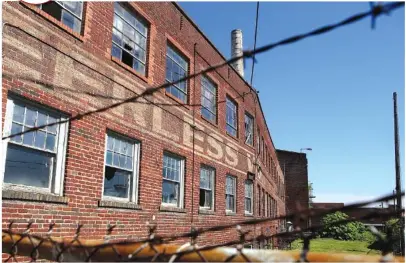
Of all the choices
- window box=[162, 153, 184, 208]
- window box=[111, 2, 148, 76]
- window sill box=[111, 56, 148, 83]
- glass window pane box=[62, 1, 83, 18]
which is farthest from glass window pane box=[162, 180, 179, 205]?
glass window pane box=[62, 1, 83, 18]

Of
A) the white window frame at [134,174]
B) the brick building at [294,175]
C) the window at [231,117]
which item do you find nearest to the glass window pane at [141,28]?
the white window frame at [134,174]

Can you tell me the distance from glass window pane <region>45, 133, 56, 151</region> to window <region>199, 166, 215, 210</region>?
6.59 m

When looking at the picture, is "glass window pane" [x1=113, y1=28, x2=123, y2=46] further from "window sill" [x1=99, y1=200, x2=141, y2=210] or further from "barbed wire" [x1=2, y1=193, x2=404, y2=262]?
"barbed wire" [x1=2, y1=193, x2=404, y2=262]

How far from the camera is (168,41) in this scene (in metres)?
11.8

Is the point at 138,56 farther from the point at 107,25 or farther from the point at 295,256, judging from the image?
the point at 295,256

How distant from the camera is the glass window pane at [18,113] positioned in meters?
6.59

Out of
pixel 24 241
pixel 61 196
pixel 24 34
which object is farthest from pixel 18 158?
pixel 24 241

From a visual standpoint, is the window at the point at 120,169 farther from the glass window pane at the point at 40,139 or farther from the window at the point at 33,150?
the glass window pane at the point at 40,139

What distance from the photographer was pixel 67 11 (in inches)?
318

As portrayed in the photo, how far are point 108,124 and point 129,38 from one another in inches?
106

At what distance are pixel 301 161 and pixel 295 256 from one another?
50167mm

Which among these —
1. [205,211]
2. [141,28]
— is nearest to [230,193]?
[205,211]

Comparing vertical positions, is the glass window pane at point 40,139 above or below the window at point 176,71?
below

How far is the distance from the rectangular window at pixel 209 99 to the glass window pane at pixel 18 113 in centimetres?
773
